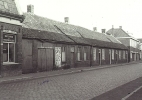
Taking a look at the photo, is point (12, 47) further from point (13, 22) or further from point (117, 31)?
point (117, 31)

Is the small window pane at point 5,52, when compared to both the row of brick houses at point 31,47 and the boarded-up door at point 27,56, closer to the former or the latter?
the row of brick houses at point 31,47

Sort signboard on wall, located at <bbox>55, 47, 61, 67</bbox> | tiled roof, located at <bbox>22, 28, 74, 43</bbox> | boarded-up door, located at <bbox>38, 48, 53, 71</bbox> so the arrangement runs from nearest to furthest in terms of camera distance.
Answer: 1. tiled roof, located at <bbox>22, 28, 74, 43</bbox>
2. boarded-up door, located at <bbox>38, 48, 53, 71</bbox>
3. signboard on wall, located at <bbox>55, 47, 61, 67</bbox>

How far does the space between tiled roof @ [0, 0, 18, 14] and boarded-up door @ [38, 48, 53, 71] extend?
487 centimetres

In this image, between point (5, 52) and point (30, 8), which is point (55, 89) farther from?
point (30, 8)

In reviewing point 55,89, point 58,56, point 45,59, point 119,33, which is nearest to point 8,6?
point 45,59

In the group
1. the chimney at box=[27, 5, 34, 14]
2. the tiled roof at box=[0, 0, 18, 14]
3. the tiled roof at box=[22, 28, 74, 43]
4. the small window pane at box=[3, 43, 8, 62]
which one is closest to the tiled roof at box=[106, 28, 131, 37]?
the chimney at box=[27, 5, 34, 14]

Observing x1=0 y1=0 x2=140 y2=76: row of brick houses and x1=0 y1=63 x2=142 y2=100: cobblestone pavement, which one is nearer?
x1=0 y1=63 x2=142 y2=100: cobblestone pavement

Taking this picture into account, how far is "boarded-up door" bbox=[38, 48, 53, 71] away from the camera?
19.6m

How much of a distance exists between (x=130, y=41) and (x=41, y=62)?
126 ft

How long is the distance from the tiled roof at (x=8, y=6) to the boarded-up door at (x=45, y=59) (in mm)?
4868

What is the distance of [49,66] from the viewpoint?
21.0 m

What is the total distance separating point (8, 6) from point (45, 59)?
666cm

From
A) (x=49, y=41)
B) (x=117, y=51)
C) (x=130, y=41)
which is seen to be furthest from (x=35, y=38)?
(x=130, y=41)

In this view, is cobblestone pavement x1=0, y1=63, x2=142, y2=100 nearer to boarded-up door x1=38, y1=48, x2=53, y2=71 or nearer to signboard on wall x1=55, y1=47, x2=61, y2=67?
boarded-up door x1=38, y1=48, x2=53, y2=71
